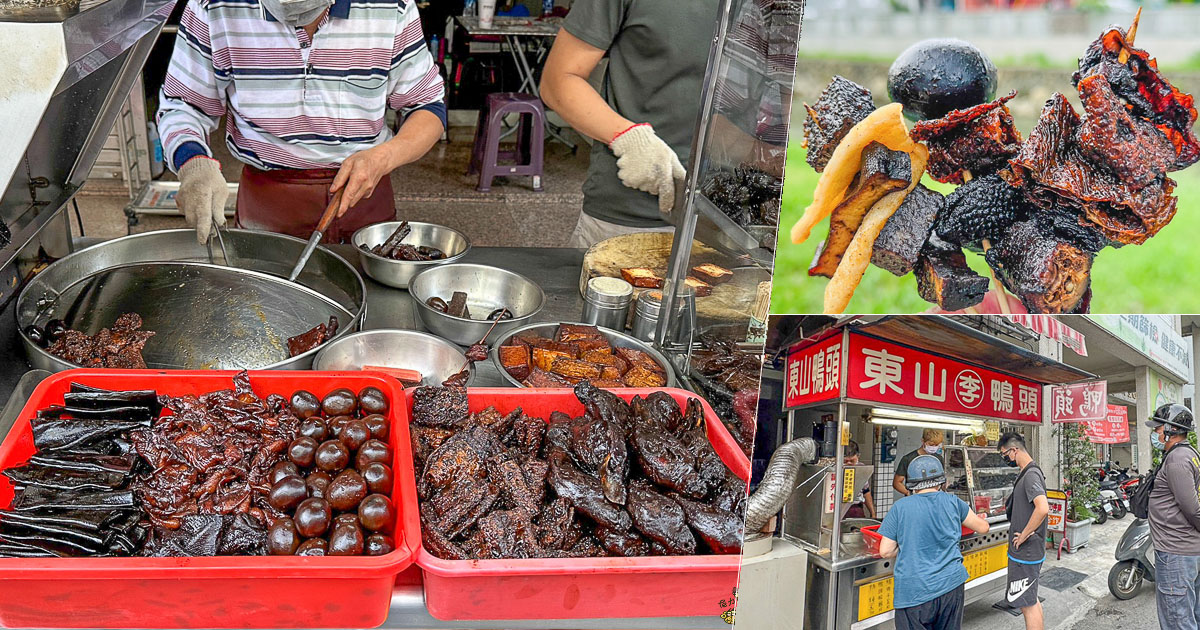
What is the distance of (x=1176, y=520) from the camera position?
2.34 ft

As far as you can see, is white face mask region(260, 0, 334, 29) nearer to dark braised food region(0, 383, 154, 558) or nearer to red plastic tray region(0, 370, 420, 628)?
dark braised food region(0, 383, 154, 558)

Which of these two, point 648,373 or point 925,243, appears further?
point 648,373

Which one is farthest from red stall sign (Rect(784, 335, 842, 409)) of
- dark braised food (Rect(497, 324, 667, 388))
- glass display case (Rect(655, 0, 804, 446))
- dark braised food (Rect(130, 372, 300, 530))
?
dark braised food (Rect(497, 324, 667, 388))

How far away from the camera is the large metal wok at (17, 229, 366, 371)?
6.78 feet

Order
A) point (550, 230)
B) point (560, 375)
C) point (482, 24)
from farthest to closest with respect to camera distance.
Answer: point (482, 24) < point (550, 230) < point (560, 375)

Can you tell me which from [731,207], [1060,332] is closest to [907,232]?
[1060,332]

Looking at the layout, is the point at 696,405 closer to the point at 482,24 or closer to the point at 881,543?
the point at 881,543

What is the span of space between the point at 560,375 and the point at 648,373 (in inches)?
8.8

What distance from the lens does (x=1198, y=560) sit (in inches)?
28.1

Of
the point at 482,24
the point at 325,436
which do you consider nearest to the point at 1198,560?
the point at 325,436

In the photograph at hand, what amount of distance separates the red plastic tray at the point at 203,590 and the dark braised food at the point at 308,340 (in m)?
0.74

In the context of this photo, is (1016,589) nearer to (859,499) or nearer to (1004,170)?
(859,499)

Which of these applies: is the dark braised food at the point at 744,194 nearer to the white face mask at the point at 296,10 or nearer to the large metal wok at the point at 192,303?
the large metal wok at the point at 192,303

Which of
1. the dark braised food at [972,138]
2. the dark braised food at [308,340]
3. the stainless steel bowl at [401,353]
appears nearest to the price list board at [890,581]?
the dark braised food at [972,138]
